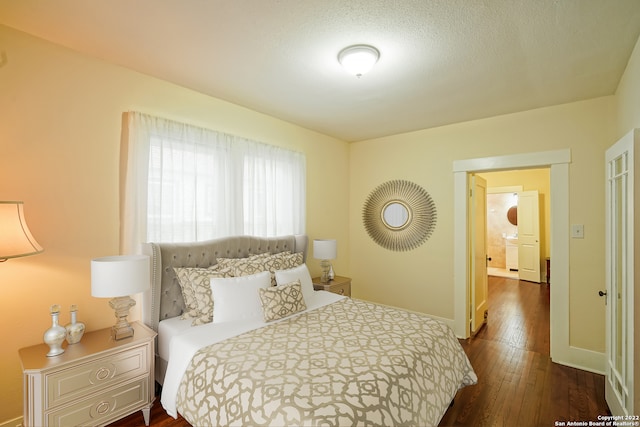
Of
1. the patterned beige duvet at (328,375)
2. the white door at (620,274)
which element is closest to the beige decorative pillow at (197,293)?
the patterned beige duvet at (328,375)

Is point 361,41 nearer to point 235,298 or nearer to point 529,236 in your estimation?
point 235,298

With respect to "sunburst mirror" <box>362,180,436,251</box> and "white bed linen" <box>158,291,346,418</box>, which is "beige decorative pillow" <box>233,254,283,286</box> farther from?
"sunburst mirror" <box>362,180,436,251</box>

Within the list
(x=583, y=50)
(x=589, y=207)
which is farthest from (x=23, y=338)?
(x=589, y=207)

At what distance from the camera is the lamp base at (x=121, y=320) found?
2.08 m

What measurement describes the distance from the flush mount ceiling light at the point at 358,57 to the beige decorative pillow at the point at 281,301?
5.90 ft

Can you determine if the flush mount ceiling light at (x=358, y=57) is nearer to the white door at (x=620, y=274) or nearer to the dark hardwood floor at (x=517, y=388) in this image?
the white door at (x=620, y=274)

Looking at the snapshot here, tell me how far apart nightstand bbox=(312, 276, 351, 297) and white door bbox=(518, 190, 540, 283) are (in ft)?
17.5

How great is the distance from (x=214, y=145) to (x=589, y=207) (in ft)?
12.3

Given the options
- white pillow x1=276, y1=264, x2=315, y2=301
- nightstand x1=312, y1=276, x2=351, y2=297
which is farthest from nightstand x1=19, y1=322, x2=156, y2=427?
nightstand x1=312, y1=276, x2=351, y2=297

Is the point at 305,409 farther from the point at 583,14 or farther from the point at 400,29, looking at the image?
the point at 583,14

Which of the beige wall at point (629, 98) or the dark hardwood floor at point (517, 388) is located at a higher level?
the beige wall at point (629, 98)

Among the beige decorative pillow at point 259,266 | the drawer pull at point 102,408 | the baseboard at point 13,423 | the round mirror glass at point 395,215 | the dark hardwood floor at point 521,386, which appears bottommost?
the dark hardwood floor at point 521,386

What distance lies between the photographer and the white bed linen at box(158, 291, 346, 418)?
196cm

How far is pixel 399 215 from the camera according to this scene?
14.0 feet
